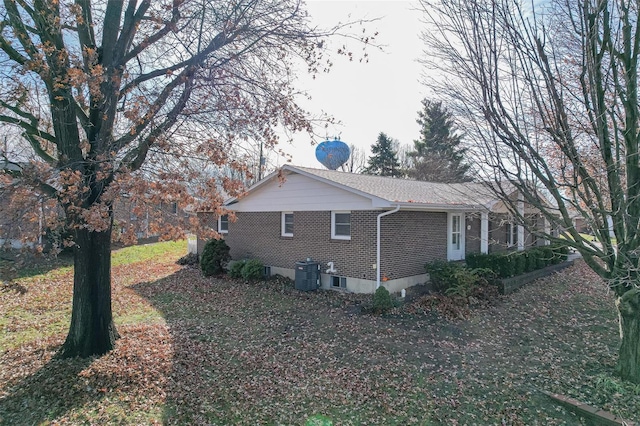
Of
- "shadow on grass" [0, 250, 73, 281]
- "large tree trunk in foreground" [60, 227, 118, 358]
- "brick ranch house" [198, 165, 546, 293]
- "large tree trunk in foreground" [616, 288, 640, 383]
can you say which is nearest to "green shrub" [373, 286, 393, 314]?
"brick ranch house" [198, 165, 546, 293]

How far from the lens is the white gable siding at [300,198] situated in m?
11.4

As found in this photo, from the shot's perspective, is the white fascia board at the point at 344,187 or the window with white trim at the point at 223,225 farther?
the window with white trim at the point at 223,225

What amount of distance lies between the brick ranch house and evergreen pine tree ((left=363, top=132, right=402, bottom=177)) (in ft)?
69.1

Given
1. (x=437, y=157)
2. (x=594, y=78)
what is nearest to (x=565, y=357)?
(x=594, y=78)

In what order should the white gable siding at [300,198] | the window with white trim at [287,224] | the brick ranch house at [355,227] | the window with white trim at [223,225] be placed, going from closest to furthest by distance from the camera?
the brick ranch house at [355,227] → the white gable siding at [300,198] → the window with white trim at [287,224] → the window with white trim at [223,225]

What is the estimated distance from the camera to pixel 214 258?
48.9ft

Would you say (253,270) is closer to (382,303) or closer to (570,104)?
(382,303)

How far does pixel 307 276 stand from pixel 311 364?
5.39m

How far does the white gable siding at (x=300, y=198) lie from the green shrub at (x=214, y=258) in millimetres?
1803

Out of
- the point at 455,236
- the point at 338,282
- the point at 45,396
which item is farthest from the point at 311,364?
the point at 455,236

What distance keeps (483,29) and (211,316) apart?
28.7ft

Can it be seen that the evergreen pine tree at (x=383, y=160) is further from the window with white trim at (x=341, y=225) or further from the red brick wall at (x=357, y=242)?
the window with white trim at (x=341, y=225)

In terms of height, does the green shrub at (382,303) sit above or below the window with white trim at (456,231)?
below

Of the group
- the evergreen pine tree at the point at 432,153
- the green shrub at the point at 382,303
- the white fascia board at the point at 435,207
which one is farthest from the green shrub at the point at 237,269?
the evergreen pine tree at the point at 432,153
